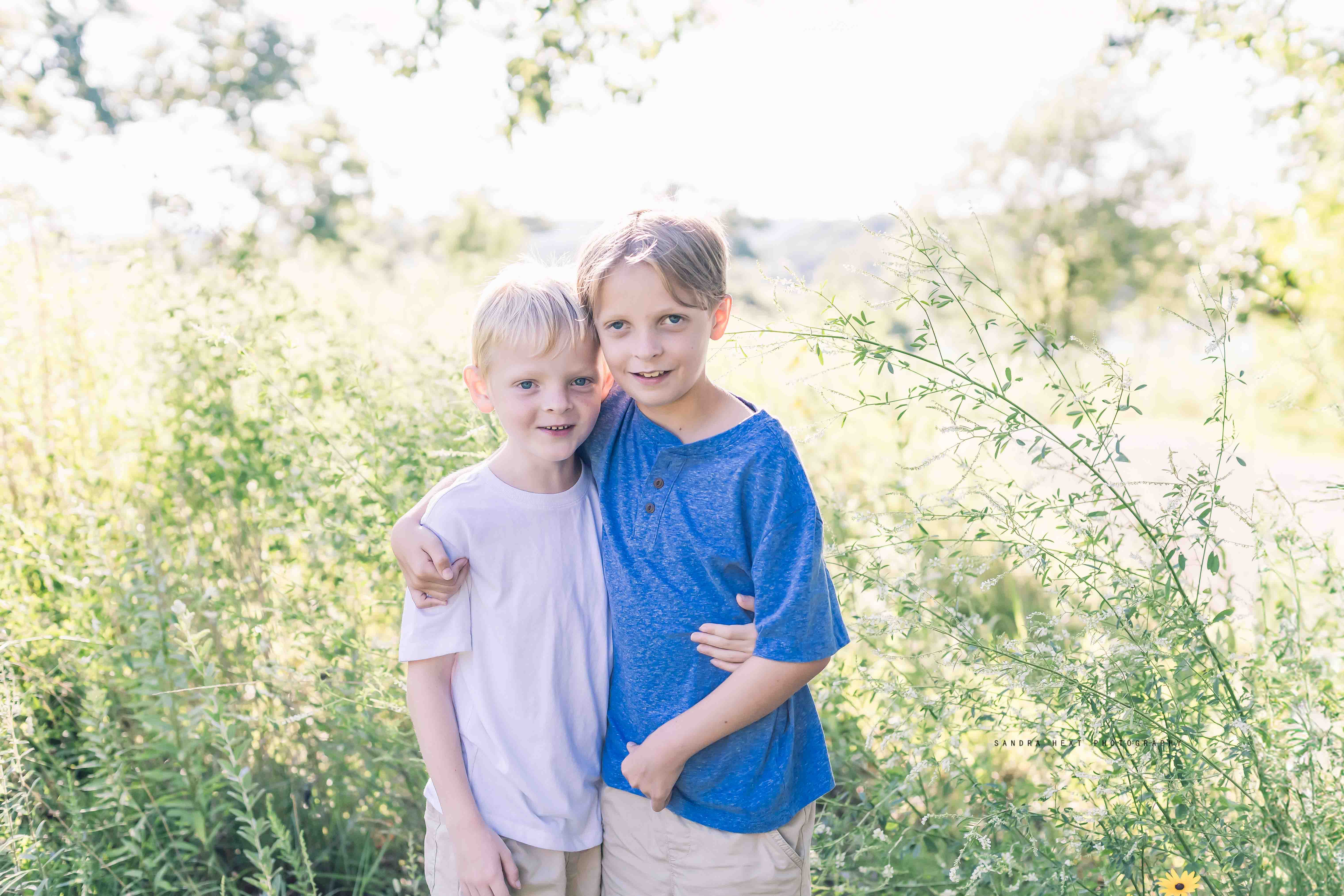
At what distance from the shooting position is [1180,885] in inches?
68.6

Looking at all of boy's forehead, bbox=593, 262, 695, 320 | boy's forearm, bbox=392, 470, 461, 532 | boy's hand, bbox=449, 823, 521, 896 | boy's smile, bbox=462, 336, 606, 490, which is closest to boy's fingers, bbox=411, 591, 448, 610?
boy's forearm, bbox=392, 470, 461, 532

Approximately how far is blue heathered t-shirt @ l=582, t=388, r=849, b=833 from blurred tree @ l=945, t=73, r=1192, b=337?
28.6 meters

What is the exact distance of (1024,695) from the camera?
6.23 ft

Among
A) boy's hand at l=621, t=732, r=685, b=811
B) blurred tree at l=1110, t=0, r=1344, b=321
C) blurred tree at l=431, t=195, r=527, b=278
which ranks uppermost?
blurred tree at l=431, t=195, r=527, b=278

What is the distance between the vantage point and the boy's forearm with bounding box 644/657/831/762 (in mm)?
1550

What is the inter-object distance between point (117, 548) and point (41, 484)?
1.50ft

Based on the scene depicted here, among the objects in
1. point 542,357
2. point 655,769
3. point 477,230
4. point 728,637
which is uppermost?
point 477,230

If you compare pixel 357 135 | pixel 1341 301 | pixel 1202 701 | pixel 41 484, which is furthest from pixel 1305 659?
pixel 357 135

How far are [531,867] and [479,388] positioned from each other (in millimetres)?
886

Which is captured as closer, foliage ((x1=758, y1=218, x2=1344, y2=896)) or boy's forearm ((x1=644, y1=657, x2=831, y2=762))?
boy's forearm ((x1=644, y1=657, x2=831, y2=762))

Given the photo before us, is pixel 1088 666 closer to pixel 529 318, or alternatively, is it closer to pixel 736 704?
pixel 736 704

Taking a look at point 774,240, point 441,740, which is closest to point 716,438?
point 441,740

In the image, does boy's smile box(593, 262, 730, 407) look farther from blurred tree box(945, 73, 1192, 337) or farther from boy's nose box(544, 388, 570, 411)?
blurred tree box(945, 73, 1192, 337)

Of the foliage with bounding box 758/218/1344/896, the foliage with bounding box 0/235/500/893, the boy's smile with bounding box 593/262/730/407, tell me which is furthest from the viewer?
the foliage with bounding box 0/235/500/893
